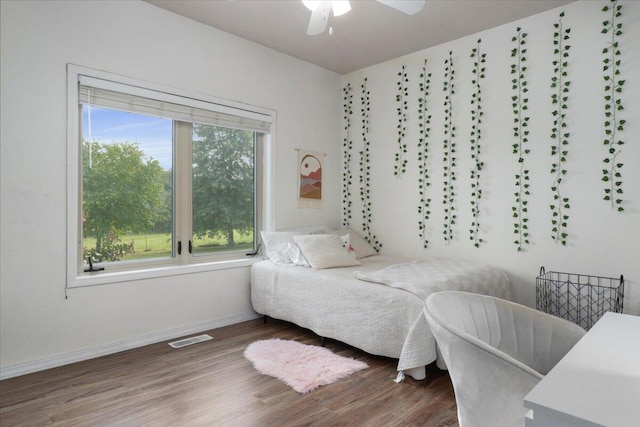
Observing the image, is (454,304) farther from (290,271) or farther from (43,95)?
(43,95)

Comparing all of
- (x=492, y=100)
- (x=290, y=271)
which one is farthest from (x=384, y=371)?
Answer: (x=492, y=100)

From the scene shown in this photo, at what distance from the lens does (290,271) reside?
3.33m

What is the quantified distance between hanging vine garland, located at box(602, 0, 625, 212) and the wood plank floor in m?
1.87

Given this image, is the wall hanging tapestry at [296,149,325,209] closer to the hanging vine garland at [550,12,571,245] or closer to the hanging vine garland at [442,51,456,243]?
the hanging vine garland at [442,51,456,243]

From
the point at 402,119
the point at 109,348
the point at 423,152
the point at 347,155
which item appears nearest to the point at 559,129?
the point at 423,152

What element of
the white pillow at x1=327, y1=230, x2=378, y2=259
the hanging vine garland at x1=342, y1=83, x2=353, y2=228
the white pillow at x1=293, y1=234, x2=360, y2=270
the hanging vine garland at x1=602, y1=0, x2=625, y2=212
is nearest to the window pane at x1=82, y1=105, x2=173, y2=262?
A: the white pillow at x1=293, y1=234, x2=360, y2=270

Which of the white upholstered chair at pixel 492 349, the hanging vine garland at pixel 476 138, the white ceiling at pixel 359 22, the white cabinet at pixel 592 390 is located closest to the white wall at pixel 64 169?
the white ceiling at pixel 359 22

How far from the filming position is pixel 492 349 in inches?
44.0

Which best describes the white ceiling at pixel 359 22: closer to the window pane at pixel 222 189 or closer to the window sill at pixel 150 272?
the window pane at pixel 222 189

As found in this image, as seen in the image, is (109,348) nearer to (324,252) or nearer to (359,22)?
(324,252)

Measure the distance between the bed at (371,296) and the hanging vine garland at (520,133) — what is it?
1.42 ft

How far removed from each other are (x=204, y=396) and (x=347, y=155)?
3163 millimetres

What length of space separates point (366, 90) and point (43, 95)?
3114mm

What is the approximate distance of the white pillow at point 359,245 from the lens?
4051mm
